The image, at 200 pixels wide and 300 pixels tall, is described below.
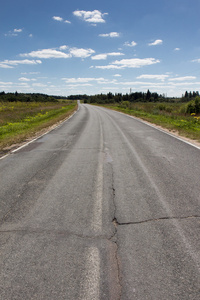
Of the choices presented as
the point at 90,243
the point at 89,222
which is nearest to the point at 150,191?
the point at 89,222

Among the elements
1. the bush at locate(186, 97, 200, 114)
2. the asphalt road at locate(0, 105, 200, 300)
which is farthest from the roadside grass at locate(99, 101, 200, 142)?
the asphalt road at locate(0, 105, 200, 300)

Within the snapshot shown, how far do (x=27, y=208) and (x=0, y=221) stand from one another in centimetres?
53

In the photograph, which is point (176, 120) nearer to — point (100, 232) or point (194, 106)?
point (194, 106)

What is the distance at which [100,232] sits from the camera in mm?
3113

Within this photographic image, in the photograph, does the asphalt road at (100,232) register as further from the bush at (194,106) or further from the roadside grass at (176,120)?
the bush at (194,106)

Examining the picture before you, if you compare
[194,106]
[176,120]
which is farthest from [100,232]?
[194,106]

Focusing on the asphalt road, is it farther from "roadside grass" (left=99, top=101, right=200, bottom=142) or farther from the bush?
the bush

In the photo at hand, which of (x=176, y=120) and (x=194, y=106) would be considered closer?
(x=176, y=120)

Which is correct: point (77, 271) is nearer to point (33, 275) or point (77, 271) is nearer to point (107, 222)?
point (33, 275)

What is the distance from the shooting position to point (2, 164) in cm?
688

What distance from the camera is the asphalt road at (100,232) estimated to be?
2.20m

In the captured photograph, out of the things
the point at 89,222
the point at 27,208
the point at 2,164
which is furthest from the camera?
the point at 2,164

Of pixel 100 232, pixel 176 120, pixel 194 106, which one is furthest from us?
pixel 194 106

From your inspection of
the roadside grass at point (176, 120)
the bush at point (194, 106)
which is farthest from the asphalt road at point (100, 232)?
the bush at point (194, 106)
